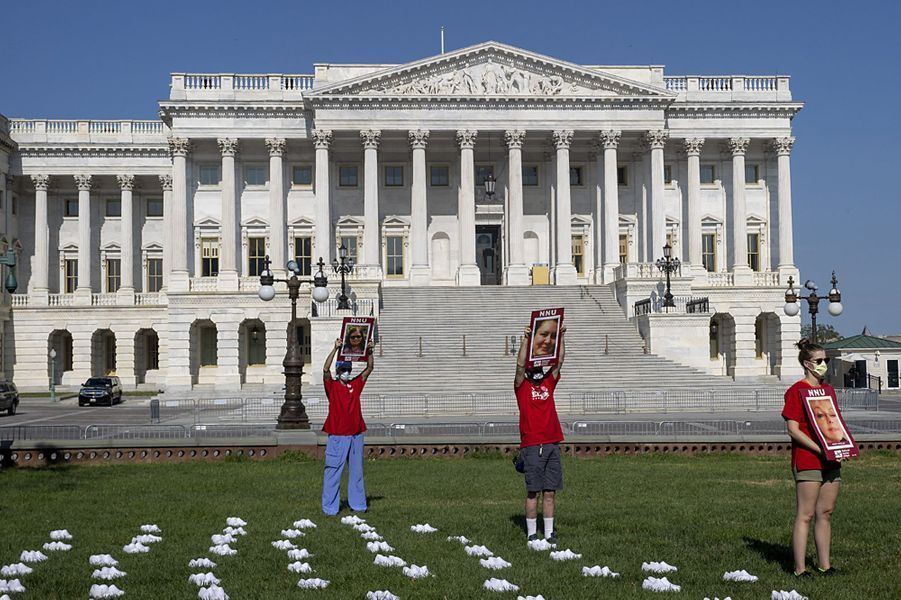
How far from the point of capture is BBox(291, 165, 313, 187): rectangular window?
6906cm

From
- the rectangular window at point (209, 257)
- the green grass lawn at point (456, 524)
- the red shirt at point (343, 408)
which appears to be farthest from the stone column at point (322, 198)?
the red shirt at point (343, 408)

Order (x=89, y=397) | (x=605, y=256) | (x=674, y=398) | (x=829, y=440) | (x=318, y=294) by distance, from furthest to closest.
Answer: (x=605, y=256)
(x=89, y=397)
(x=674, y=398)
(x=318, y=294)
(x=829, y=440)

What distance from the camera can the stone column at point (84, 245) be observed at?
7319 centimetres

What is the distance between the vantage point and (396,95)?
64375 mm

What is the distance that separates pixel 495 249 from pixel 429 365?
2172 cm

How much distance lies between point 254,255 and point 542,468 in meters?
57.5

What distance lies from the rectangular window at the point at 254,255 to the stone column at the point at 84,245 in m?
12.7

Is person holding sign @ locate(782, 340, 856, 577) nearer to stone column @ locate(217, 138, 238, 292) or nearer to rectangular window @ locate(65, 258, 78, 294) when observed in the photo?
stone column @ locate(217, 138, 238, 292)

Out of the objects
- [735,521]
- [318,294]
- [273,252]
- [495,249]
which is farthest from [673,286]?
[735,521]

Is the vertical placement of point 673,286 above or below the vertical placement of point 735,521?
above

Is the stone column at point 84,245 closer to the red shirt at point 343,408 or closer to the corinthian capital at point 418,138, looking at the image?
the corinthian capital at point 418,138

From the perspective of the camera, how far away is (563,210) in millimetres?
64688

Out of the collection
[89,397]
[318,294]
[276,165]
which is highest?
[276,165]

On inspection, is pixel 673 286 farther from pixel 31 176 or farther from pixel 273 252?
pixel 31 176
